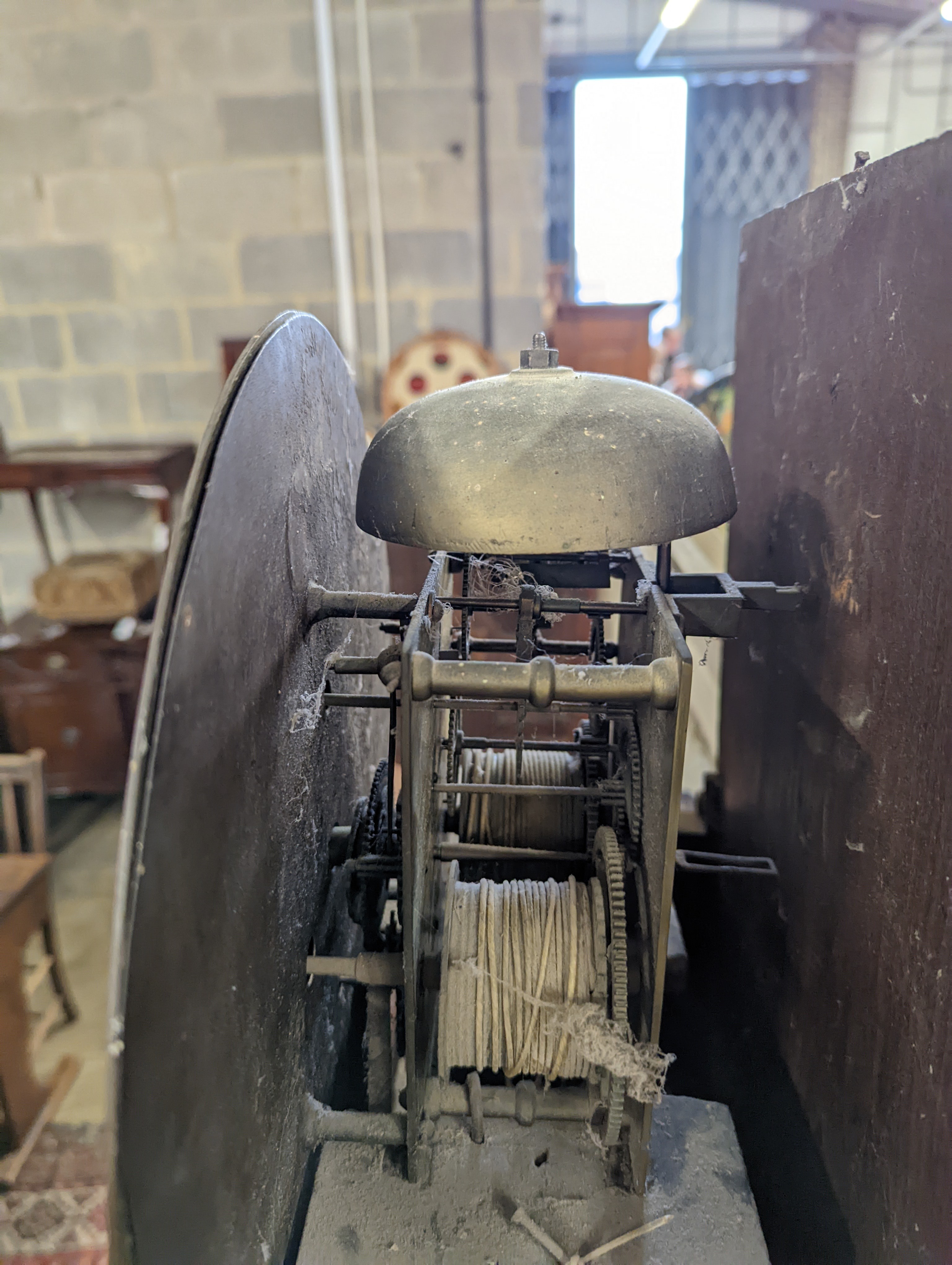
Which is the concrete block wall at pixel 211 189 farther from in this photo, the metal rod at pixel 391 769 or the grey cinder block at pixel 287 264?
the metal rod at pixel 391 769

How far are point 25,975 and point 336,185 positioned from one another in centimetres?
293

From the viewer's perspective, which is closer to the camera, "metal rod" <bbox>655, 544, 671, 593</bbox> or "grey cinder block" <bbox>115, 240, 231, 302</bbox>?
"metal rod" <bbox>655, 544, 671, 593</bbox>

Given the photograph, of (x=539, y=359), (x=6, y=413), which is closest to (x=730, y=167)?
(x=6, y=413)

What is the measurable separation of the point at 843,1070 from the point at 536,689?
0.79 m

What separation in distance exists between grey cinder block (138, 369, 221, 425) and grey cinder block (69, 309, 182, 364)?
7 cm

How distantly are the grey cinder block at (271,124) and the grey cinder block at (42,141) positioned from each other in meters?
0.56

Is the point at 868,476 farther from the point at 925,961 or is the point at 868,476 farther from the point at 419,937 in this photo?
the point at 419,937

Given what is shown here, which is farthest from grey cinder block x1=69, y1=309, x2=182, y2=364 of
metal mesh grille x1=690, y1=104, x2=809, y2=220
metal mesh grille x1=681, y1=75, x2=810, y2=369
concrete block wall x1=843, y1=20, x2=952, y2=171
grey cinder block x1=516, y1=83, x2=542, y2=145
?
concrete block wall x1=843, y1=20, x2=952, y2=171

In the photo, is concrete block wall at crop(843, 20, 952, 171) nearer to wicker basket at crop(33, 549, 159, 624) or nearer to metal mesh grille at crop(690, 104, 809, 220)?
metal mesh grille at crop(690, 104, 809, 220)

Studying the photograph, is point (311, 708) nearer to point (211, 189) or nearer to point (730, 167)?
point (211, 189)

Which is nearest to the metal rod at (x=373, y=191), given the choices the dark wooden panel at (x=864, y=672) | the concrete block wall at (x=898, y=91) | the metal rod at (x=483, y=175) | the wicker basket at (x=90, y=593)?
the metal rod at (x=483, y=175)

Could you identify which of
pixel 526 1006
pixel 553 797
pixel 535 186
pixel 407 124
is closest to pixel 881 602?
pixel 553 797

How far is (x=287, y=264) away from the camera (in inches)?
131

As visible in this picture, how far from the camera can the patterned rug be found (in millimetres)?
1951
